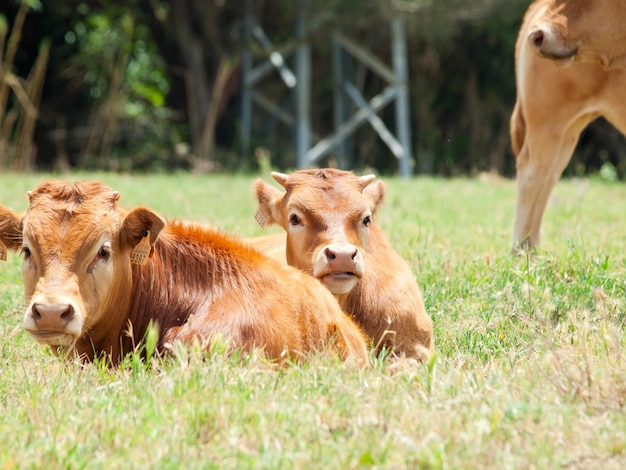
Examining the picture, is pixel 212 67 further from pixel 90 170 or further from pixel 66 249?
pixel 66 249

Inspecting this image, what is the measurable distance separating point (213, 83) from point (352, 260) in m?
13.7

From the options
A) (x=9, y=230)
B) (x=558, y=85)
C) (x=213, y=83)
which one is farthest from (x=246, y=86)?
(x=9, y=230)

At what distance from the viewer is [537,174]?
8242 mm

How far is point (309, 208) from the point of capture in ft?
19.6

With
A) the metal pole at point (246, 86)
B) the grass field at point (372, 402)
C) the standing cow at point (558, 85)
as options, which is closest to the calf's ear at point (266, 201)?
the grass field at point (372, 402)

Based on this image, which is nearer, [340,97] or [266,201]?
[266,201]

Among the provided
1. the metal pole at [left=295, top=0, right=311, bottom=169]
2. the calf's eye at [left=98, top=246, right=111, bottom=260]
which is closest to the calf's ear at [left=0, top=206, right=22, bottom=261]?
the calf's eye at [left=98, top=246, right=111, bottom=260]

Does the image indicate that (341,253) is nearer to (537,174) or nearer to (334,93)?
(537,174)

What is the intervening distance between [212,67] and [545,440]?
15.7 meters

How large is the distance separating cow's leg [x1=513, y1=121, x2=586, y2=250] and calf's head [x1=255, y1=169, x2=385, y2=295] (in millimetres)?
2156

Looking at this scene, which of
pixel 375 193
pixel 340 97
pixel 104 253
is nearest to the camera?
pixel 104 253

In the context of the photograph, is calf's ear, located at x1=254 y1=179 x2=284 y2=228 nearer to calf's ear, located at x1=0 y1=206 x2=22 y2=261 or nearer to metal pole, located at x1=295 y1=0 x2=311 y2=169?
calf's ear, located at x1=0 y1=206 x2=22 y2=261

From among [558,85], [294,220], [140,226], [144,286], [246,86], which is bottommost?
[144,286]

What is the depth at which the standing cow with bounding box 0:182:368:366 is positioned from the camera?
4773 mm
